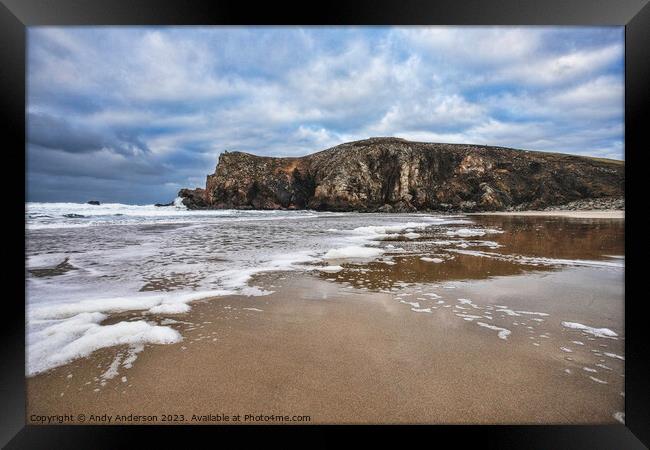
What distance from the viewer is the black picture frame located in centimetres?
144

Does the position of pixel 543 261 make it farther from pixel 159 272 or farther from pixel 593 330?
pixel 159 272

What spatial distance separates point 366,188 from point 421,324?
38.2 meters

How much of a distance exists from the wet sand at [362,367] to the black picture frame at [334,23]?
6 centimetres

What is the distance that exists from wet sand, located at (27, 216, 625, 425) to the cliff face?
36.2 m

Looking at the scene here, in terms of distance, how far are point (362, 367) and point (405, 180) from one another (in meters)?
39.8

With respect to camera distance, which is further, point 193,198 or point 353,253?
point 193,198

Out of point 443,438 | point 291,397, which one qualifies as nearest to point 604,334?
point 443,438

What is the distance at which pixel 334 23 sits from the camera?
5.99 feet

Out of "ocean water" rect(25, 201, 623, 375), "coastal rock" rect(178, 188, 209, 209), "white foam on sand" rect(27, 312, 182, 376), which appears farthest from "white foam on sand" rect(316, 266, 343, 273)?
"coastal rock" rect(178, 188, 209, 209)

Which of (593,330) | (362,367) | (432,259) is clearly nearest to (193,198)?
(432,259)

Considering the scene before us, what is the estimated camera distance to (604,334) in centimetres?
221

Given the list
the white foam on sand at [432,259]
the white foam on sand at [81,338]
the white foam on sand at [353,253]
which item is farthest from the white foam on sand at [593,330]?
the white foam on sand at [353,253]
